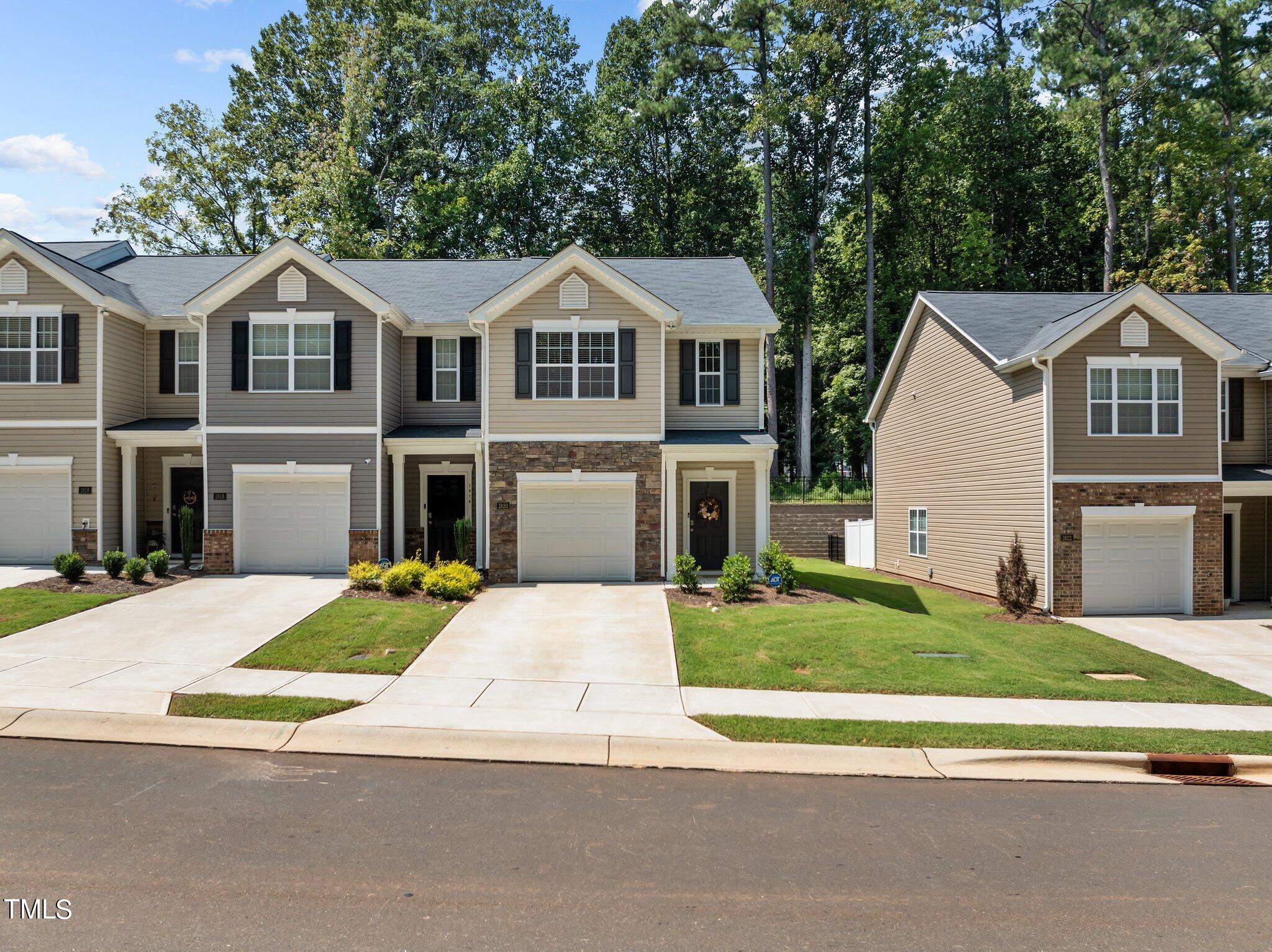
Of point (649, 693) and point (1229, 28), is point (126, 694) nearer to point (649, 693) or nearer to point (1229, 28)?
point (649, 693)

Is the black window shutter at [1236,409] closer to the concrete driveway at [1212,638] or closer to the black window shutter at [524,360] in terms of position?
the concrete driveway at [1212,638]

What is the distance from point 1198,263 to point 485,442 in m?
31.9

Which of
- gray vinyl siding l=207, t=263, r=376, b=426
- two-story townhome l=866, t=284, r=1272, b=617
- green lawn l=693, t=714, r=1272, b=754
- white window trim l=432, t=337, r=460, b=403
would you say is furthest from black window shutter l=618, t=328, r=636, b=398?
green lawn l=693, t=714, r=1272, b=754

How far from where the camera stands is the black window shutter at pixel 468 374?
64.2 ft

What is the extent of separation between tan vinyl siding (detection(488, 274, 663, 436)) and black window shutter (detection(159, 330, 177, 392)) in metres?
8.53

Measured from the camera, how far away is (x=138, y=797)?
21.3ft

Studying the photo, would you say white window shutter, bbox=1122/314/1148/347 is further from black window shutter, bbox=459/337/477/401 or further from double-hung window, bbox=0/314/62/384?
double-hung window, bbox=0/314/62/384

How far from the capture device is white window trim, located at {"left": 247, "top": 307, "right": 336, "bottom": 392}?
58.1ft

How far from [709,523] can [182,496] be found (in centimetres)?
1356

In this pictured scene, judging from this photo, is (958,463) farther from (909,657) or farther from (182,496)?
(182,496)

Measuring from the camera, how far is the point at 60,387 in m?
18.0

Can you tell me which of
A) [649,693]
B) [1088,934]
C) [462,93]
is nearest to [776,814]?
[1088,934]

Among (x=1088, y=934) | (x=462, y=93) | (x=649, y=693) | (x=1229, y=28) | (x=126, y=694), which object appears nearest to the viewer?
(x=1088, y=934)

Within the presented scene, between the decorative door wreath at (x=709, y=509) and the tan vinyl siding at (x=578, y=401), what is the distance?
300cm
